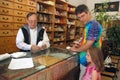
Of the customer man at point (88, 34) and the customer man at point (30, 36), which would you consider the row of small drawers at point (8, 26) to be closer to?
the customer man at point (30, 36)

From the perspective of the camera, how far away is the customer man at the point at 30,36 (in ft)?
7.09

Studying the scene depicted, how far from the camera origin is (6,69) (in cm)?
118

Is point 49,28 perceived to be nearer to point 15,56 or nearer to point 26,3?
point 26,3

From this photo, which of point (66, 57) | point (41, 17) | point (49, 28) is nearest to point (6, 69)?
point (66, 57)

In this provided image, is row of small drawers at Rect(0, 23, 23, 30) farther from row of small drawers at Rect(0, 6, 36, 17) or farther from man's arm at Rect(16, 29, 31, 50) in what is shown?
man's arm at Rect(16, 29, 31, 50)

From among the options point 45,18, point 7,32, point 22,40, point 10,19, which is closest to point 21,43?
point 22,40

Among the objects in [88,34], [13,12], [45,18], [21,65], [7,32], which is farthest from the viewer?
[45,18]

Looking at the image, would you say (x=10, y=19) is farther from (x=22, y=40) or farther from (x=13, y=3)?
(x=22, y=40)

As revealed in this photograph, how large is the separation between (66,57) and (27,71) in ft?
2.05

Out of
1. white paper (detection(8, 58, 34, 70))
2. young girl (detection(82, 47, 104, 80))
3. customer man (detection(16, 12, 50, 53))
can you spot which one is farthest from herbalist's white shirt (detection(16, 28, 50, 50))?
young girl (detection(82, 47, 104, 80))

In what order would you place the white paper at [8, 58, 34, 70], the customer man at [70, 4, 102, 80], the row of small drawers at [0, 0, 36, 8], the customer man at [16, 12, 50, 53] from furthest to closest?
the row of small drawers at [0, 0, 36, 8]
the customer man at [16, 12, 50, 53]
the customer man at [70, 4, 102, 80]
the white paper at [8, 58, 34, 70]

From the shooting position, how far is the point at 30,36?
90.4 inches

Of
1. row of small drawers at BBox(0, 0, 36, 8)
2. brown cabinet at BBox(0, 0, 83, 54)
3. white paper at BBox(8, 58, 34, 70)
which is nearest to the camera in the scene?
white paper at BBox(8, 58, 34, 70)

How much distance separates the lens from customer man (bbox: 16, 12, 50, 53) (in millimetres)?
2160
